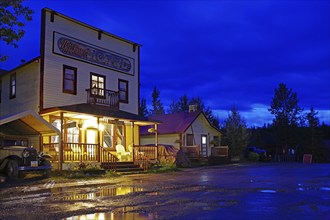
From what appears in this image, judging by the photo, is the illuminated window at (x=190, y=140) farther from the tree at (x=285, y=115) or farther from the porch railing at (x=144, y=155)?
the tree at (x=285, y=115)

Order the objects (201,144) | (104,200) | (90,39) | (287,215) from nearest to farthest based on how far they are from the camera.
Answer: (287,215) < (104,200) < (90,39) < (201,144)

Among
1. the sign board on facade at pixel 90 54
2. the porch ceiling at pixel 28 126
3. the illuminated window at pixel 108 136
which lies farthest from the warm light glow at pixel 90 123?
the porch ceiling at pixel 28 126

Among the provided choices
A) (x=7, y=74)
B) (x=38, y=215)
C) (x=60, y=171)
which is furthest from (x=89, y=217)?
(x=7, y=74)

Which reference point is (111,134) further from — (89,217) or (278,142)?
(278,142)

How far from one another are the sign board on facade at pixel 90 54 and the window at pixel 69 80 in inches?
33.5

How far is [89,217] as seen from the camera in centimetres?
702

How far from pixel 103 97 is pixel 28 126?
20.2 ft

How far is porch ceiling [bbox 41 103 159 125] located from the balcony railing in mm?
508

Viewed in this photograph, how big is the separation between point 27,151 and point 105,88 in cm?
921

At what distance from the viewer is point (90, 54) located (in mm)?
23219

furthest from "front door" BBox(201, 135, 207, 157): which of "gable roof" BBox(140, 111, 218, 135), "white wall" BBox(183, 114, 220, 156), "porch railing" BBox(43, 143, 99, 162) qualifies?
"porch railing" BBox(43, 143, 99, 162)

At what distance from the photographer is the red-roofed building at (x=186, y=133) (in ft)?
107

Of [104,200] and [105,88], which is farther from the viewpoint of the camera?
[105,88]

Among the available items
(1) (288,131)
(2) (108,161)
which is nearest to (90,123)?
(2) (108,161)
